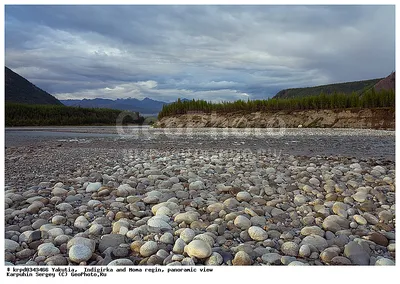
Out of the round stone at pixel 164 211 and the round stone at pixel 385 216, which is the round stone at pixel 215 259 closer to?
the round stone at pixel 164 211

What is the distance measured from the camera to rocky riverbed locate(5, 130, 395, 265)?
1741 millimetres

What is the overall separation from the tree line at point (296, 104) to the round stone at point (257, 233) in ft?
54.8

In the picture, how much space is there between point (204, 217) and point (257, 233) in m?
0.49

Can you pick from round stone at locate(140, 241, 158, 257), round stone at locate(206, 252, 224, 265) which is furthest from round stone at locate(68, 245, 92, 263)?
round stone at locate(206, 252, 224, 265)

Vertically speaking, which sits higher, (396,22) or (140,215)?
(396,22)

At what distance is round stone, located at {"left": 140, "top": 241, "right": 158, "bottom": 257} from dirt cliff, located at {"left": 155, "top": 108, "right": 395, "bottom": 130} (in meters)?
15.8

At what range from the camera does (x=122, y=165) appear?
14.9 ft

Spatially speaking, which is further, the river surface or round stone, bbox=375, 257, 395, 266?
the river surface

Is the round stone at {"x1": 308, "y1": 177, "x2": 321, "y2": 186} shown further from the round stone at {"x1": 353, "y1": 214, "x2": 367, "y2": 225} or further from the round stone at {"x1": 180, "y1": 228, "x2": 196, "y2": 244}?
the round stone at {"x1": 180, "y1": 228, "x2": 196, "y2": 244}

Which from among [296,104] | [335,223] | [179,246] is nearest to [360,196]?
[335,223]

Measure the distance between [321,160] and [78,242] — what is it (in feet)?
13.0
